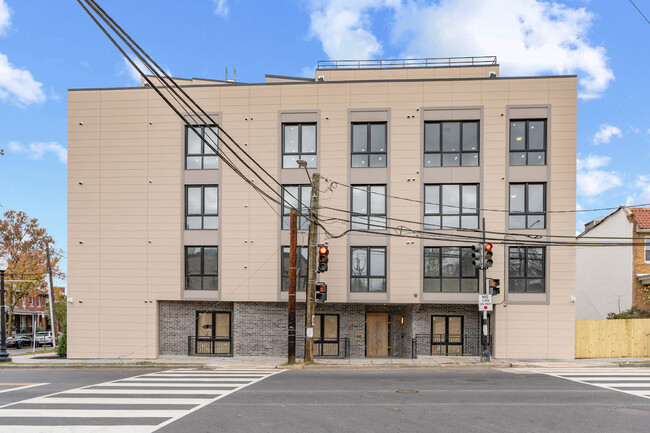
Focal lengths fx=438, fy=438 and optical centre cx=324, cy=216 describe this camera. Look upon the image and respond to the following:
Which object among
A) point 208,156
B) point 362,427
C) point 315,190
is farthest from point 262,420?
point 208,156

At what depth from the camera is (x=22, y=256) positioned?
1432 inches

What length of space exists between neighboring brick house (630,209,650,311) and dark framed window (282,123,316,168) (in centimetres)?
1951

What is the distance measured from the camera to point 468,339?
787 inches

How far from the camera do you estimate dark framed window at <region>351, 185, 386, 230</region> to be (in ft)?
65.5

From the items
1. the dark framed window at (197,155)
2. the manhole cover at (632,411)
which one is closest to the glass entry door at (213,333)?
the dark framed window at (197,155)

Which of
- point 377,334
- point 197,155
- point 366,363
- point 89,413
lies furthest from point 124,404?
point 377,334

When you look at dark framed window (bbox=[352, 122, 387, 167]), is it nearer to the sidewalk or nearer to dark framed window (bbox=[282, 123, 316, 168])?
dark framed window (bbox=[282, 123, 316, 168])

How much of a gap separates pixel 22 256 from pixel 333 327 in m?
30.0

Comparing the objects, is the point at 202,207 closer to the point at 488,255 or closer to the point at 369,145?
the point at 369,145

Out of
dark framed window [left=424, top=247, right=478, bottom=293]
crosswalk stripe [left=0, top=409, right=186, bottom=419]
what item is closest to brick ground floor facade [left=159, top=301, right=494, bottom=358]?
dark framed window [left=424, top=247, right=478, bottom=293]

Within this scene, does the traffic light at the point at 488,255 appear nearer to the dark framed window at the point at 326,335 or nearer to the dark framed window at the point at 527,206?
the dark framed window at the point at 527,206

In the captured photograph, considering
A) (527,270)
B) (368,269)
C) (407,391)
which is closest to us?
(407,391)

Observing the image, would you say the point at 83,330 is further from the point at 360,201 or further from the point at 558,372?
the point at 558,372

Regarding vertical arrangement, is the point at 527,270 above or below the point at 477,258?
below
